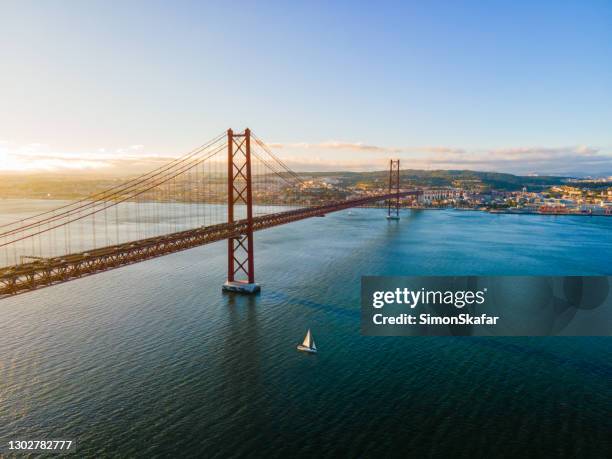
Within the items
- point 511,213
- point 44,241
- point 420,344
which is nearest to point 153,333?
point 420,344

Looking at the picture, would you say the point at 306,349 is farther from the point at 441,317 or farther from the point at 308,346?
the point at 441,317

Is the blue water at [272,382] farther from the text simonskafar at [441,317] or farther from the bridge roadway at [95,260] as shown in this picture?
the bridge roadway at [95,260]

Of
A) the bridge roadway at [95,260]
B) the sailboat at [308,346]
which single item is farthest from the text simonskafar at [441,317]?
the bridge roadway at [95,260]

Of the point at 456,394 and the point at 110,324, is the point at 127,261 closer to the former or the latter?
the point at 110,324

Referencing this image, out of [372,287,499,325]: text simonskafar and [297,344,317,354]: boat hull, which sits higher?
[372,287,499,325]: text simonskafar

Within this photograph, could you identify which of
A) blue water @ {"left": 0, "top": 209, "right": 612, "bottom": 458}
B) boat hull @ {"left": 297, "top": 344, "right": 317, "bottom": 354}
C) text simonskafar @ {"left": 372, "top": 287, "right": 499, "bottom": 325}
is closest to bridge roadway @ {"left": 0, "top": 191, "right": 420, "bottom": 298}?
blue water @ {"left": 0, "top": 209, "right": 612, "bottom": 458}

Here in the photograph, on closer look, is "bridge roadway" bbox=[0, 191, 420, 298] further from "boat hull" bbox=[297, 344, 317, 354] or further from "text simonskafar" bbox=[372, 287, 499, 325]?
"text simonskafar" bbox=[372, 287, 499, 325]

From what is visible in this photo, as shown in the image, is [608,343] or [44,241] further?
[44,241]

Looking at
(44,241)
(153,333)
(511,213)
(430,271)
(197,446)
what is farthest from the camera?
(511,213)
